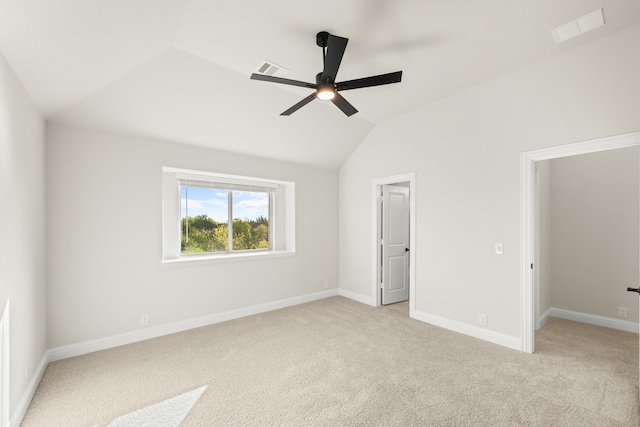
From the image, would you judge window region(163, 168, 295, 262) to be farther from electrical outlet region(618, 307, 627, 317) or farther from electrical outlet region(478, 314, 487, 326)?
electrical outlet region(618, 307, 627, 317)

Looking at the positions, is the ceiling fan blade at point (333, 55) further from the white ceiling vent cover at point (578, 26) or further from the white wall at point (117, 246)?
the white wall at point (117, 246)

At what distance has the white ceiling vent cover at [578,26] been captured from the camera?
2262mm

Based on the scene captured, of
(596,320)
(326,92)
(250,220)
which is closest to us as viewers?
(326,92)

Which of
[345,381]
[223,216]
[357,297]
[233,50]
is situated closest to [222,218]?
[223,216]

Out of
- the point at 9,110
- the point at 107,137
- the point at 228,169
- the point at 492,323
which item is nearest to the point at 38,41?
the point at 9,110

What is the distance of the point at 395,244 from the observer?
4.98 metres

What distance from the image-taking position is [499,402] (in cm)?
220

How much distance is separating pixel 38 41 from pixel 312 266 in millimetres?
4186

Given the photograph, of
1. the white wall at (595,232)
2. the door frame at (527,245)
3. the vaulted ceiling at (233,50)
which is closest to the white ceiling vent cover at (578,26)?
the vaulted ceiling at (233,50)

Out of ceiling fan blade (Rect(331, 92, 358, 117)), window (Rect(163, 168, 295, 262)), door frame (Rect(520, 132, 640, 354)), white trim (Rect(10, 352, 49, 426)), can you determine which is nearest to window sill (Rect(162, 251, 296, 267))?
window (Rect(163, 168, 295, 262))

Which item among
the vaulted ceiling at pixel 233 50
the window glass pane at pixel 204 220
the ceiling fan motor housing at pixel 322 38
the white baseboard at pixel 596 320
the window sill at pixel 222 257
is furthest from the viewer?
the window glass pane at pixel 204 220

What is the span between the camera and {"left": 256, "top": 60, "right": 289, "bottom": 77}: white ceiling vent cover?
2766 mm

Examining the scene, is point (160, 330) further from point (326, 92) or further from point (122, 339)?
point (326, 92)

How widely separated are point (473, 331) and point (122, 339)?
4091mm
